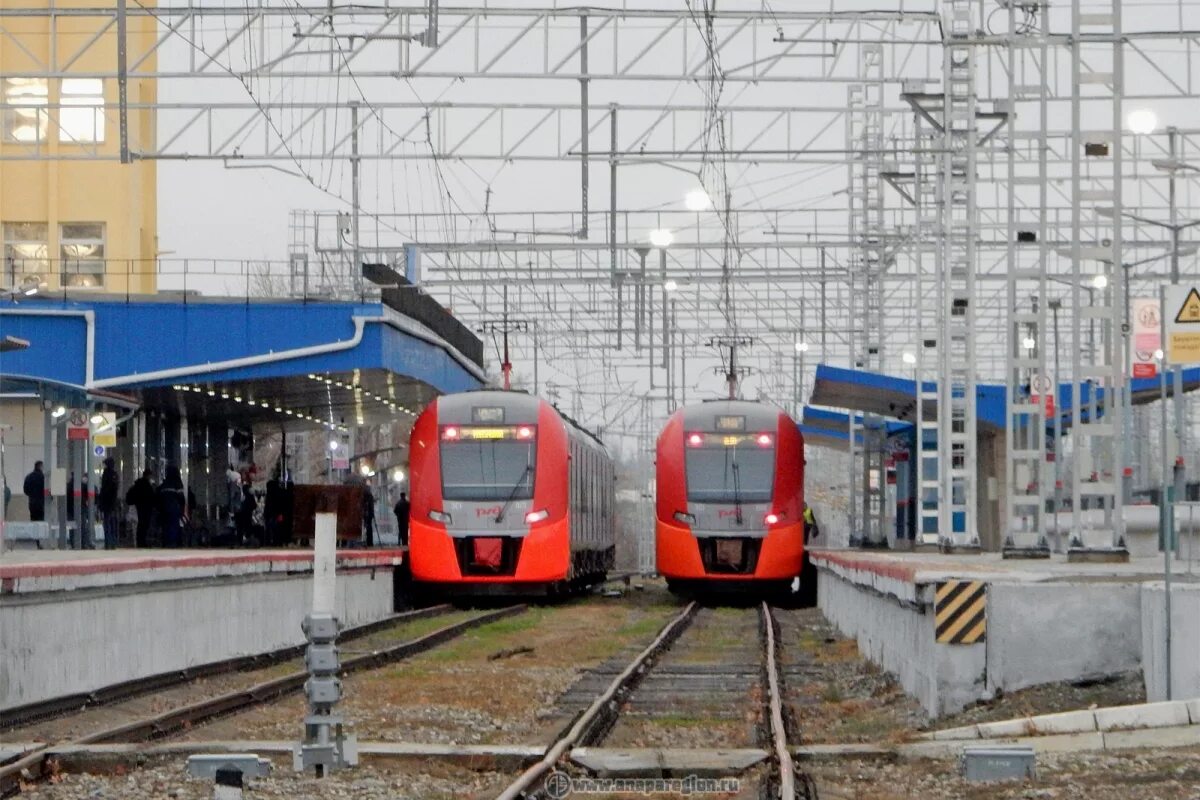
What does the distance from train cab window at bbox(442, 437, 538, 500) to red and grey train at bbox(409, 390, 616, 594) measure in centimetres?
1

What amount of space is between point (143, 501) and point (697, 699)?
21.5 meters

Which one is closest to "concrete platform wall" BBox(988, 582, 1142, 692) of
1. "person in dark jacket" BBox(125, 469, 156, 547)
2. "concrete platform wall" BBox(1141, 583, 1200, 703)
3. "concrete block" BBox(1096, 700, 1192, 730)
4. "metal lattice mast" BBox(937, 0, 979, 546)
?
"concrete platform wall" BBox(1141, 583, 1200, 703)

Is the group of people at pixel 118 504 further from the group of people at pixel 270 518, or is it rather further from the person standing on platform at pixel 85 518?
the group of people at pixel 270 518

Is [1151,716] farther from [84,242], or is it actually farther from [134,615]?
[84,242]

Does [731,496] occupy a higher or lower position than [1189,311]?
lower

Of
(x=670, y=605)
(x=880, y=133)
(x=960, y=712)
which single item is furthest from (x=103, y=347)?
(x=960, y=712)

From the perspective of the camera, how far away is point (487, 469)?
3078 centimetres

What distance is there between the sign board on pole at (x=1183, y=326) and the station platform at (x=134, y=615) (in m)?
8.18

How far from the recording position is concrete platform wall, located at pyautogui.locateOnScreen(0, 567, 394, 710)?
15.4 meters

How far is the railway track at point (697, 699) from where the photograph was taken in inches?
429

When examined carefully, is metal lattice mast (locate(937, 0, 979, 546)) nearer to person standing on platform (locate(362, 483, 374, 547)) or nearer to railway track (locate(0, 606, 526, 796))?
railway track (locate(0, 606, 526, 796))

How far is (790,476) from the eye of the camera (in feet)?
109

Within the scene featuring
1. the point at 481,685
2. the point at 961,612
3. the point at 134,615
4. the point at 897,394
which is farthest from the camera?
the point at 897,394

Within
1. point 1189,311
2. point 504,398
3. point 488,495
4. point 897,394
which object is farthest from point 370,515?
point 1189,311
